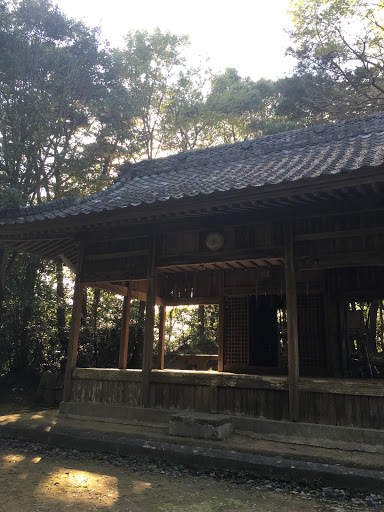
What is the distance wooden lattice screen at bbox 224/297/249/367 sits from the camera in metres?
10.3

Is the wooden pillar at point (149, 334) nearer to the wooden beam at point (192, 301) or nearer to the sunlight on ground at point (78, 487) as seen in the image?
the sunlight on ground at point (78, 487)

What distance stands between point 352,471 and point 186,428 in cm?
268

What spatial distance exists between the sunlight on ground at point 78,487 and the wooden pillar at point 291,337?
3.07 m

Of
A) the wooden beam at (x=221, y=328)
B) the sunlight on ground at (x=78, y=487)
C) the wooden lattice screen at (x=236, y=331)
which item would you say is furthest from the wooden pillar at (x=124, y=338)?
the sunlight on ground at (x=78, y=487)

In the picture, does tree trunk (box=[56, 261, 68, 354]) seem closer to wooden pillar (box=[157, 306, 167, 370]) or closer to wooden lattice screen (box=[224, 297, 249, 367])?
wooden pillar (box=[157, 306, 167, 370])

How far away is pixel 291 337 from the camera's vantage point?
21.9ft

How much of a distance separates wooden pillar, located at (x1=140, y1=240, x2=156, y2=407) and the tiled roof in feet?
4.57

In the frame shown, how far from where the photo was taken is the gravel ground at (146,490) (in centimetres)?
426

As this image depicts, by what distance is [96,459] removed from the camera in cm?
621

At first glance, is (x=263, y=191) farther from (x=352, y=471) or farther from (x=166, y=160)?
(x=166, y=160)

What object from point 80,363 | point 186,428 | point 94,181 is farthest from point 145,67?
point 186,428

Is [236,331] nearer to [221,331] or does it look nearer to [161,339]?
[221,331]

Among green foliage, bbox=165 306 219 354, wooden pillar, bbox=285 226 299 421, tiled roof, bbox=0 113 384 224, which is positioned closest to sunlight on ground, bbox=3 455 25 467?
tiled roof, bbox=0 113 384 224

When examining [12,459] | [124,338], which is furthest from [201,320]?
[12,459]
